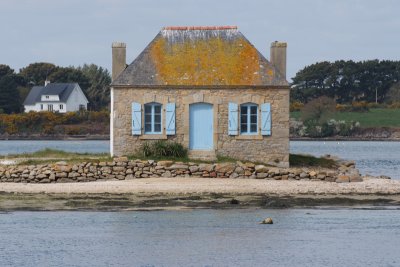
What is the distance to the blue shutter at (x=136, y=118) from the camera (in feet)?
116

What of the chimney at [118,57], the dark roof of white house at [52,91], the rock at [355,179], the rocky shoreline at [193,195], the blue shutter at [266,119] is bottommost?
the rocky shoreline at [193,195]

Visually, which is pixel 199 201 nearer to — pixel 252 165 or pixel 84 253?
pixel 252 165

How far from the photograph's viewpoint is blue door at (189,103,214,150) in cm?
3556

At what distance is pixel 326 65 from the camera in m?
111

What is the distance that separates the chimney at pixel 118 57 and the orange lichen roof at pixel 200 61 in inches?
25.9

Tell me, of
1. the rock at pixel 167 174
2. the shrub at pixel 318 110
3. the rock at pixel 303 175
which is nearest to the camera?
the rock at pixel 167 174

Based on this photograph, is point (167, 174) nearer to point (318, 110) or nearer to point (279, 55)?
point (279, 55)

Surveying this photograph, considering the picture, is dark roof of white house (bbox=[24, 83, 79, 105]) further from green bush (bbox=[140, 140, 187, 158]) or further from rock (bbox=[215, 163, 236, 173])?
rock (bbox=[215, 163, 236, 173])

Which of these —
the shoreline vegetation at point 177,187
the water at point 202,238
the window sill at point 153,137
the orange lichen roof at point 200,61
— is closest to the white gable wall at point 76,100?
the orange lichen roof at point 200,61

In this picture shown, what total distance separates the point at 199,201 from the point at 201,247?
22.0ft

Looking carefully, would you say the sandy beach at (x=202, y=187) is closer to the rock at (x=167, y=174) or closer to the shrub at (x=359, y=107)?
the rock at (x=167, y=174)

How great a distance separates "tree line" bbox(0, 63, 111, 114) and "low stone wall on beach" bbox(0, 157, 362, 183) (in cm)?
7147

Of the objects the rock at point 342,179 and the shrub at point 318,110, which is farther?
the shrub at point 318,110

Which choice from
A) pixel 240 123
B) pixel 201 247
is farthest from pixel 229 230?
pixel 240 123
